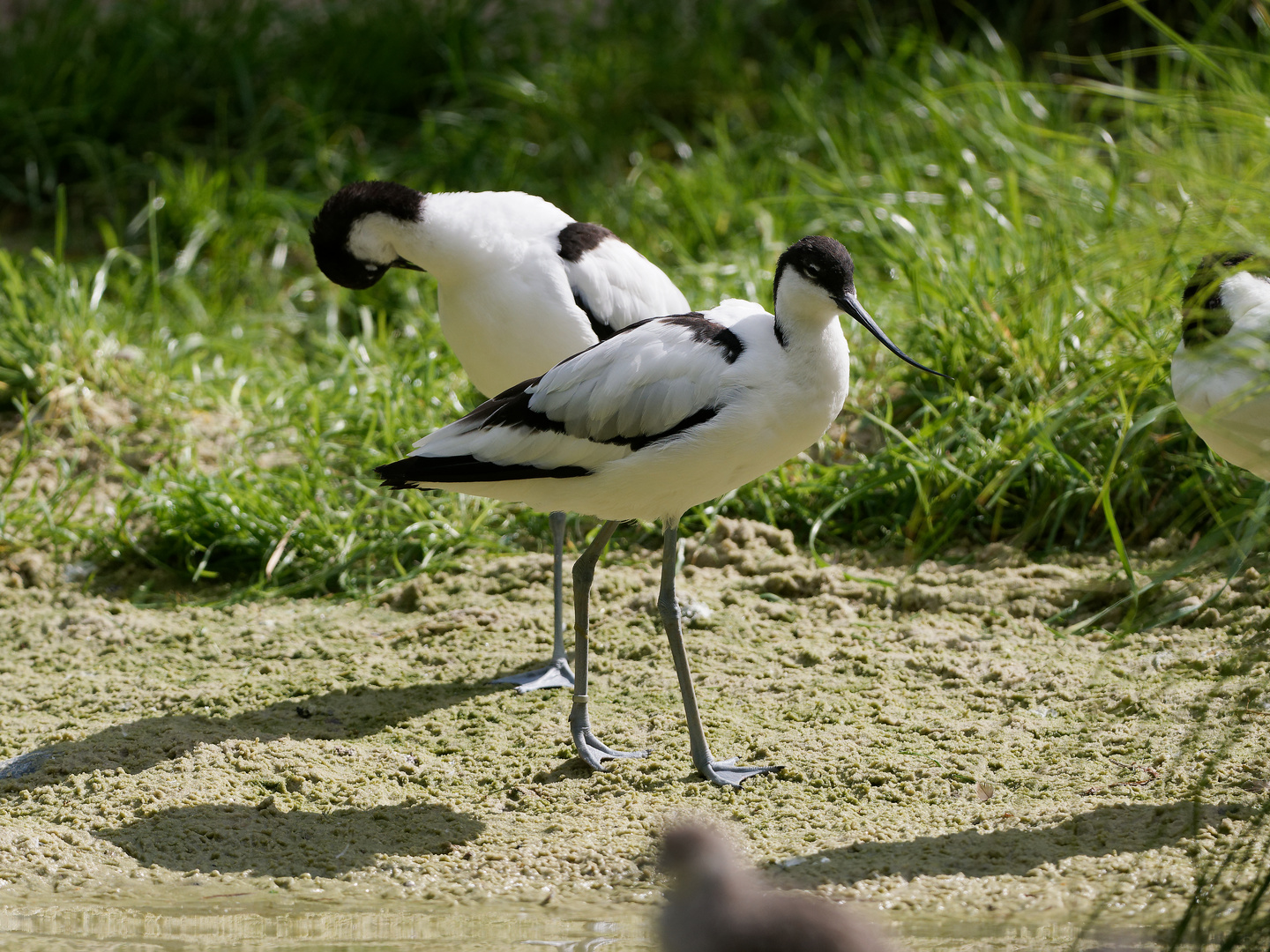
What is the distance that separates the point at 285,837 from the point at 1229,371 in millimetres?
2409

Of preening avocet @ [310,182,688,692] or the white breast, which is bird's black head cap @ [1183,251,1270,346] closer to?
the white breast

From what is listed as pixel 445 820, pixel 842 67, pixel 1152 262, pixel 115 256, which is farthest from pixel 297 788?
pixel 842 67

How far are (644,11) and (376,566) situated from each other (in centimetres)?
466

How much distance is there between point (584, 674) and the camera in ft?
11.8

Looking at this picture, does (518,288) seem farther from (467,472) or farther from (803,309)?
(803,309)

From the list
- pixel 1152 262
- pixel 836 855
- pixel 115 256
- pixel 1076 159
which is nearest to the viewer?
pixel 1152 262

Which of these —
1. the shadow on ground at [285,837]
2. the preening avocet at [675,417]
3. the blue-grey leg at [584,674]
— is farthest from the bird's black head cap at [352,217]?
the shadow on ground at [285,837]

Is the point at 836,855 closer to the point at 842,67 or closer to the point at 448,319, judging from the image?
the point at 448,319

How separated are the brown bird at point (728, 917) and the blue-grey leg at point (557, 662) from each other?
72.0 inches

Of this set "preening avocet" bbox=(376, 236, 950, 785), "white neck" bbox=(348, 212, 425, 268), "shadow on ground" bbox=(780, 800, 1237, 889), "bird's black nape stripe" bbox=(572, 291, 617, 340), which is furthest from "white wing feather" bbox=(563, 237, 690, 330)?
"shadow on ground" bbox=(780, 800, 1237, 889)

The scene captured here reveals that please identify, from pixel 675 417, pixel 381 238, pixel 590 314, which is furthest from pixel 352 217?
pixel 675 417

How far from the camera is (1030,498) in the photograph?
469 centimetres

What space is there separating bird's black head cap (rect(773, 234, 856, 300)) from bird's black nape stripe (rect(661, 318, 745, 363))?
0.23 metres

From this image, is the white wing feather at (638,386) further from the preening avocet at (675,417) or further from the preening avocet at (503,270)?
the preening avocet at (503,270)
